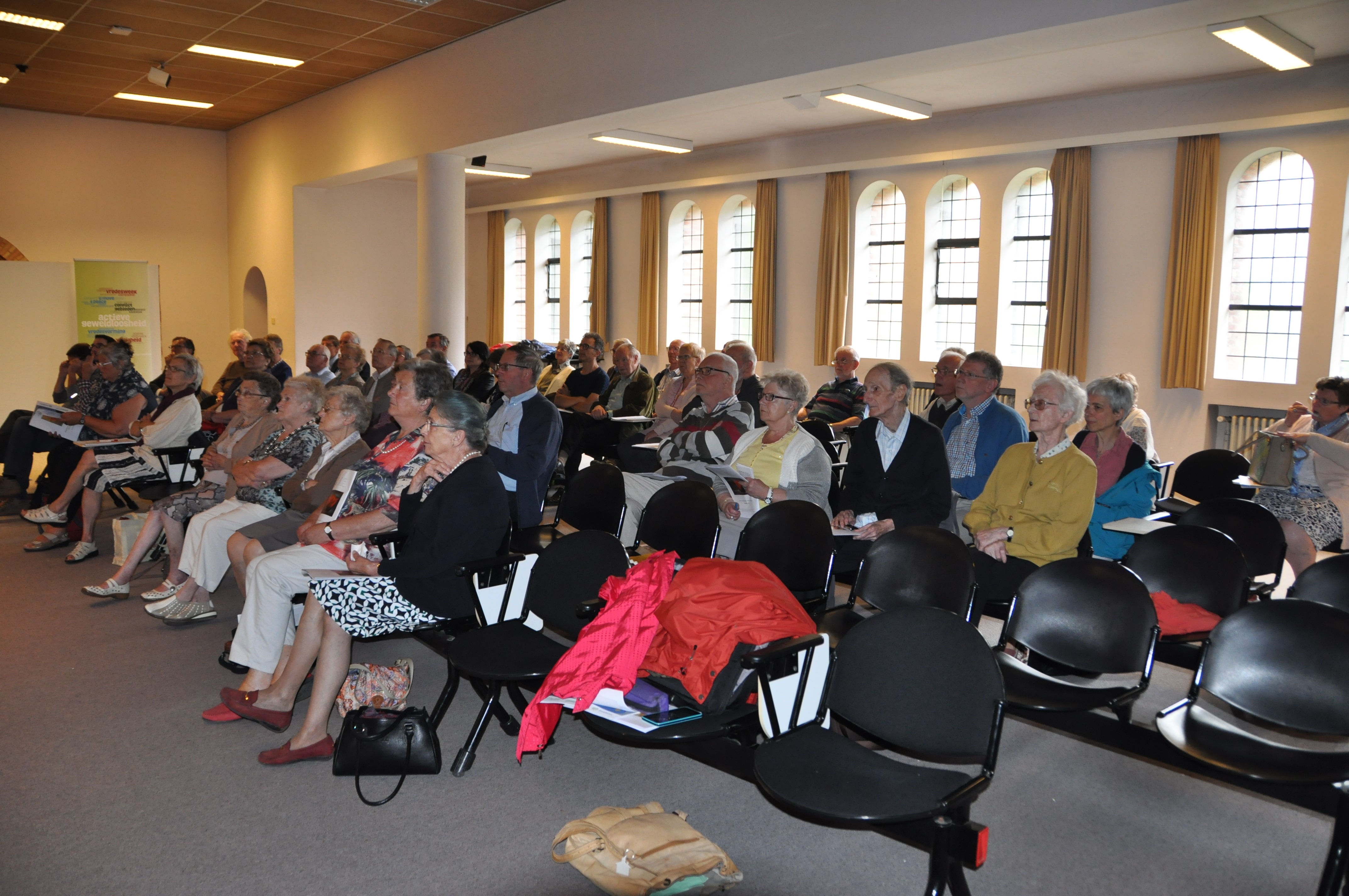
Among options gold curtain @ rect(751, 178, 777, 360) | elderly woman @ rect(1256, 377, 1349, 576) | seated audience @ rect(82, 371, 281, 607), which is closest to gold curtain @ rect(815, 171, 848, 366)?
gold curtain @ rect(751, 178, 777, 360)

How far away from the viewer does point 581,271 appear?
52.4 feet

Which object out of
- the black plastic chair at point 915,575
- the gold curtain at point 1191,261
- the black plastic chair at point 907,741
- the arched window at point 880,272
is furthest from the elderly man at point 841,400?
the black plastic chair at point 907,741

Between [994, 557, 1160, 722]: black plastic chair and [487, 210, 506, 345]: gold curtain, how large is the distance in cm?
1495

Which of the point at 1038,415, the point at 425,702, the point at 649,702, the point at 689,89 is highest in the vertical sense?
the point at 689,89

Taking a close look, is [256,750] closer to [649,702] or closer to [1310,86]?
[649,702]

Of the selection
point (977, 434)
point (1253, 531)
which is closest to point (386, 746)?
point (977, 434)

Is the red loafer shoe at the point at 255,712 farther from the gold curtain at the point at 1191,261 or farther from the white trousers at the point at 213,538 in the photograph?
the gold curtain at the point at 1191,261

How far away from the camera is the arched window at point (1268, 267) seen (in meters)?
8.63

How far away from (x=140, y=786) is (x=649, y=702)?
1875 mm

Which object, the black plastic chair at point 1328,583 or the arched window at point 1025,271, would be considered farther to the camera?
the arched window at point 1025,271

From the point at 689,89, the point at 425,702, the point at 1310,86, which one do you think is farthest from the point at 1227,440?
the point at 425,702

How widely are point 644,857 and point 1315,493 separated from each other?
190 inches

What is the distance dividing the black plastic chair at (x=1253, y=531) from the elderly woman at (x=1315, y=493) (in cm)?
119

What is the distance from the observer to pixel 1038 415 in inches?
160
